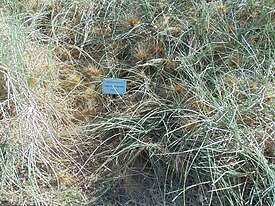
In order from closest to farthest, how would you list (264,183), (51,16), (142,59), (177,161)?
1. (264,183)
2. (177,161)
3. (142,59)
4. (51,16)

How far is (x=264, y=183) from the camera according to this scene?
1491 mm

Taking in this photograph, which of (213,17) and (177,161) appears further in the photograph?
(213,17)

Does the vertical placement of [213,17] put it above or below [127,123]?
above

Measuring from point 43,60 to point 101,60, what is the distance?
0.29 metres

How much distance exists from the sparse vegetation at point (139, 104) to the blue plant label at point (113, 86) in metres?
0.07

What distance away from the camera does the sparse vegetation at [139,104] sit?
1.59 m

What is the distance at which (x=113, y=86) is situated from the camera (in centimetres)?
188

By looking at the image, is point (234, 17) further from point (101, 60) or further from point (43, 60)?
point (43, 60)

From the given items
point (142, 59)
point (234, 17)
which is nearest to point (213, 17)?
point (234, 17)

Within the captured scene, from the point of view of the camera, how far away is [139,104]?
6.11ft

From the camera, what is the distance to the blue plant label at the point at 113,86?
1.88 meters

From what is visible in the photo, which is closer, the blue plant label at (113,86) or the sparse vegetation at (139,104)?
the sparse vegetation at (139,104)

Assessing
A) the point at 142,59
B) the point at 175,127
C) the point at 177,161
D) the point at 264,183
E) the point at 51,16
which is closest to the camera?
the point at 264,183

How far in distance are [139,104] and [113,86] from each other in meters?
0.14
